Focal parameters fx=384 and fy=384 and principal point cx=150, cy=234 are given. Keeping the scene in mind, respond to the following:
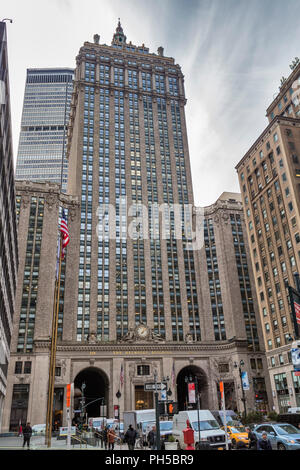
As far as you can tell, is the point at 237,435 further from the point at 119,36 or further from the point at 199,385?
the point at 119,36

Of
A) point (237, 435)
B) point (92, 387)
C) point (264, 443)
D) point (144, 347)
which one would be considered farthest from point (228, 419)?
point (92, 387)

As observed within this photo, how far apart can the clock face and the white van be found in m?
53.4

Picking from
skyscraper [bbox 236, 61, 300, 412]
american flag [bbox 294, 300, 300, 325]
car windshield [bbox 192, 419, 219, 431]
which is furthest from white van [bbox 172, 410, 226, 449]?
skyscraper [bbox 236, 61, 300, 412]

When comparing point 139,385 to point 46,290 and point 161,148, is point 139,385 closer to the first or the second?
point 46,290

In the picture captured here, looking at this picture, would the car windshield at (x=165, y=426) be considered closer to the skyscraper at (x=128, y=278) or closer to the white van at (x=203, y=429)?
the white van at (x=203, y=429)

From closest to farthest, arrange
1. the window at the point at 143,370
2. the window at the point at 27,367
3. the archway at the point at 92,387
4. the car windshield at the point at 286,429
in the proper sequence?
the car windshield at the point at 286,429
the window at the point at 27,367
the window at the point at 143,370
the archway at the point at 92,387

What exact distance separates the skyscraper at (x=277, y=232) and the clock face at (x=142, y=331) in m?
26.3

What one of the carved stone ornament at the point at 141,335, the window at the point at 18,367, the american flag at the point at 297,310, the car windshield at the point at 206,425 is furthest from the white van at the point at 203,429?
the window at the point at 18,367

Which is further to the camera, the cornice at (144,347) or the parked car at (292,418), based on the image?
the cornice at (144,347)

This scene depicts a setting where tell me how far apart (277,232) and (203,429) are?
45.8m

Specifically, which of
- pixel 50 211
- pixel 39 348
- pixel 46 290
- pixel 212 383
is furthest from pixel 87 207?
pixel 212 383

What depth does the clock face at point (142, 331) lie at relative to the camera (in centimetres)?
8319

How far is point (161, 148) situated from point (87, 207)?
98.1 ft

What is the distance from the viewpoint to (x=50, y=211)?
Result: 3674 inches
